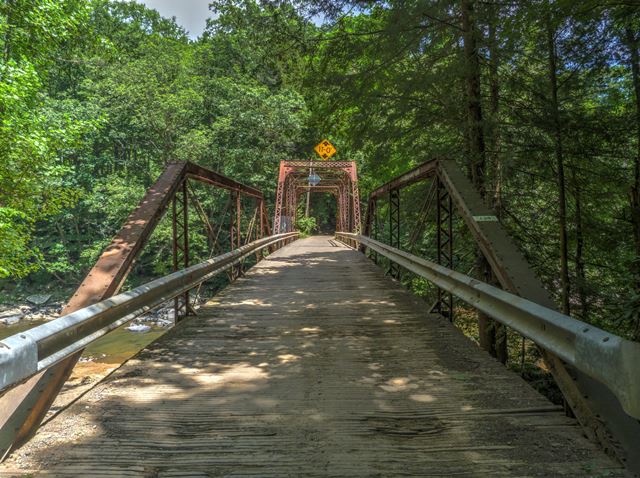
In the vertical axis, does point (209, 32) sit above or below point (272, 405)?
above

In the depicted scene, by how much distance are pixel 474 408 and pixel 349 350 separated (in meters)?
1.43

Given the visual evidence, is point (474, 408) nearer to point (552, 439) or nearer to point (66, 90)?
point (552, 439)

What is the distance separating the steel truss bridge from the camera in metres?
1.98

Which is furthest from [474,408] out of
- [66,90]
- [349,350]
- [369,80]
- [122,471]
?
[66,90]

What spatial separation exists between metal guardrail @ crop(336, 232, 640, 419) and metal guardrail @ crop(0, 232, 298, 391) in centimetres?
226

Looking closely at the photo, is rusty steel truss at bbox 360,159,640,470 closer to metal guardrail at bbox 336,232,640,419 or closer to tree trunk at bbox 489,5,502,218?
metal guardrail at bbox 336,232,640,419

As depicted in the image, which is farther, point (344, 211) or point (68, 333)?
point (344, 211)

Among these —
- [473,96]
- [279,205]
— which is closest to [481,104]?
[473,96]

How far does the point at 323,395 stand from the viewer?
2.88m

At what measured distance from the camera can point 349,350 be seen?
391 centimetres

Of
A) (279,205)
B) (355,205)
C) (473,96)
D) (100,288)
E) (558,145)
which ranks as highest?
(473,96)

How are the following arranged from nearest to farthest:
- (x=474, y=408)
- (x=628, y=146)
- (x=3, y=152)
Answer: (x=474, y=408) → (x=628, y=146) → (x=3, y=152)

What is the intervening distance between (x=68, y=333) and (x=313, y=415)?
138cm

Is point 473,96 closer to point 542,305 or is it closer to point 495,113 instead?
point 495,113
